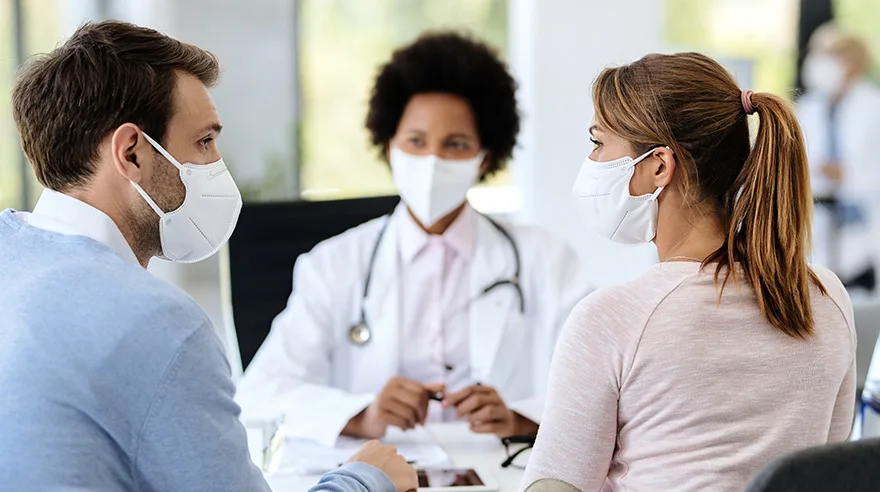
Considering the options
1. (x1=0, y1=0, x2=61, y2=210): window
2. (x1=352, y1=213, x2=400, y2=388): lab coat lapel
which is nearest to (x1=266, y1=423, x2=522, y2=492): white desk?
(x1=352, y1=213, x2=400, y2=388): lab coat lapel

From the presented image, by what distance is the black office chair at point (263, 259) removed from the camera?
7.13ft

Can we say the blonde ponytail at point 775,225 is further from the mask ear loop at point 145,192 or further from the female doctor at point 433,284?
the female doctor at point 433,284

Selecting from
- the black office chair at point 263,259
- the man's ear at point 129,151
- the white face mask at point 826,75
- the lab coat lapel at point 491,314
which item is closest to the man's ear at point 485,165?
the lab coat lapel at point 491,314

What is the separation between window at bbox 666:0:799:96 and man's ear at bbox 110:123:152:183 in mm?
4476

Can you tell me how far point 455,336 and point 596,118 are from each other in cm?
84

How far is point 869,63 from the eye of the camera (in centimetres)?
514

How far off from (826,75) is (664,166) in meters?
4.35

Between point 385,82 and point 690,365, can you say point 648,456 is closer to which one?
point 690,365

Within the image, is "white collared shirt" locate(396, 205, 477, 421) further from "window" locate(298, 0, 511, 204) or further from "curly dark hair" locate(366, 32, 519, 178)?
"window" locate(298, 0, 511, 204)

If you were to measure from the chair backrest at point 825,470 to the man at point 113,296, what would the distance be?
0.52m

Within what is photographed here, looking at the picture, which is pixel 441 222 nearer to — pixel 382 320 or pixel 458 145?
pixel 458 145

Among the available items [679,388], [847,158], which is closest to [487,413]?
[679,388]

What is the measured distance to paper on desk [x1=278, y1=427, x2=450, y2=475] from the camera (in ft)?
4.94

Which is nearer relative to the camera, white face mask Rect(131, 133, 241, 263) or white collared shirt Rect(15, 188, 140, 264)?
white collared shirt Rect(15, 188, 140, 264)
